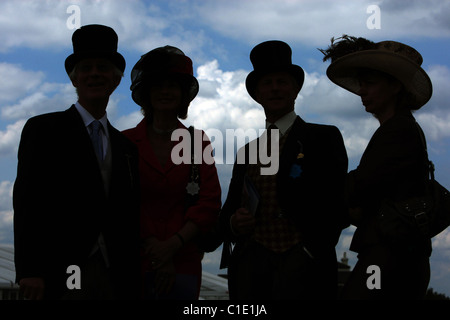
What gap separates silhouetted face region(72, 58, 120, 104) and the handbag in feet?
7.81

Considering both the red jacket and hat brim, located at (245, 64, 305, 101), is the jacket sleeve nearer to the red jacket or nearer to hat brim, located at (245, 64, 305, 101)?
the red jacket

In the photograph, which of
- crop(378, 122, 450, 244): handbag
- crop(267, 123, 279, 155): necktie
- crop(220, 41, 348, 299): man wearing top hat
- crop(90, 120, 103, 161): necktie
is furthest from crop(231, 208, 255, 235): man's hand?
crop(90, 120, 103, 161): necktie

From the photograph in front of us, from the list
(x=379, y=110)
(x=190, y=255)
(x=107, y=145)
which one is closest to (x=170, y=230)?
(x=190, y=255)

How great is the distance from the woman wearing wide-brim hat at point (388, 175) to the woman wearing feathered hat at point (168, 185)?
4.51 feet

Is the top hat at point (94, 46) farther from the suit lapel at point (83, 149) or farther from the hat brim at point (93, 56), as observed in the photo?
the suit lapel at point (83, 149)

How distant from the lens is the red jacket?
16.0ft

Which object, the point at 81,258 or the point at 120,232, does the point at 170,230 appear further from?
the point at 81,258

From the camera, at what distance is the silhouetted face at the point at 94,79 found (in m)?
4.59

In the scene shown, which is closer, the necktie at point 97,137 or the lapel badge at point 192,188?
the necktie at point 97,137

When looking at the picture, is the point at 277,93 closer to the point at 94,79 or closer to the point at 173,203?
the point at 173,203

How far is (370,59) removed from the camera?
444cm

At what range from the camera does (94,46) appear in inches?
187

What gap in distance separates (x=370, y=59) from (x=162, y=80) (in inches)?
73.3

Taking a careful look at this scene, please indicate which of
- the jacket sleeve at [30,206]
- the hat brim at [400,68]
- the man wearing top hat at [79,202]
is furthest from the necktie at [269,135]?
the jacket sleeve at [30,206]
